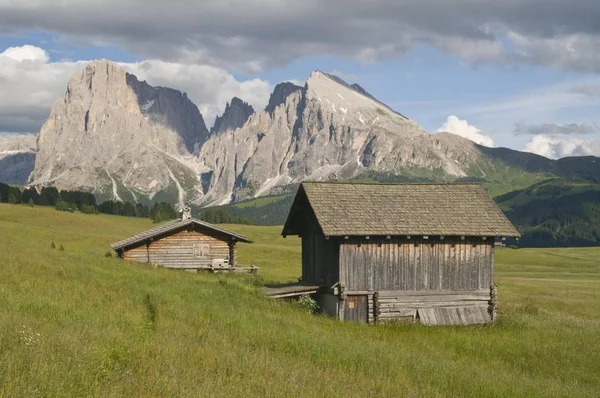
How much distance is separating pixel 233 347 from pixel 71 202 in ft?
450

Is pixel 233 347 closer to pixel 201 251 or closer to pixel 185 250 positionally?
pixel 185 250

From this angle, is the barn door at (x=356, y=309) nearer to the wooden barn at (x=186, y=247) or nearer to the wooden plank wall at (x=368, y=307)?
the wooden plank wall at (x=368, y=307)

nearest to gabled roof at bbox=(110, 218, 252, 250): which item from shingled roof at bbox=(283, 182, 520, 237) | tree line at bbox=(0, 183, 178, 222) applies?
shingled roof at bbox=(283, 182, 520, 237)

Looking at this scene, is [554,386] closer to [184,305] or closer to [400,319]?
[184,305]

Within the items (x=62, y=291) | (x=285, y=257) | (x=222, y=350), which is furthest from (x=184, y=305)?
(x=285, y=257)

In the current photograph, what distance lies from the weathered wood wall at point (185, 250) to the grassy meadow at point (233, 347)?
15.9m

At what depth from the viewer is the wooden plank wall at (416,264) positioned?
30797 mm

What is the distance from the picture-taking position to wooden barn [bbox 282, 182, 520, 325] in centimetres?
3069

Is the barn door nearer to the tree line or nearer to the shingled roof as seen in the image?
the shingled roof

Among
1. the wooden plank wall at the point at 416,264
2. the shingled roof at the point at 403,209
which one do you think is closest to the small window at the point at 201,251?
the shingled roof at the point at 403,209

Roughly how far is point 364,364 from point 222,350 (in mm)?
3771

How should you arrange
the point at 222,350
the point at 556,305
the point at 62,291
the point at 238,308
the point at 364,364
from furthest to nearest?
the point at 556,305
the point at 238,308
the point at 62,291
the point at 364,364
the point at 222,350

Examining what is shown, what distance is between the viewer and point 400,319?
31031 mm

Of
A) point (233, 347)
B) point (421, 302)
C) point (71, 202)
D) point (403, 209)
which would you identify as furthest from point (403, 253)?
point (71, 202)
